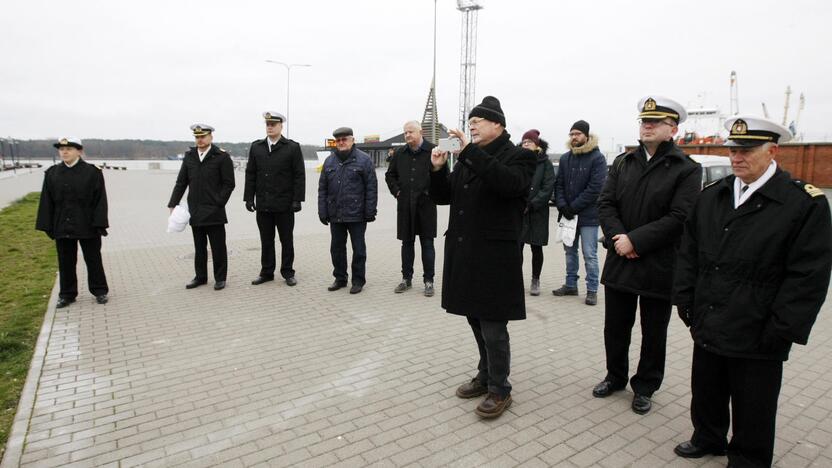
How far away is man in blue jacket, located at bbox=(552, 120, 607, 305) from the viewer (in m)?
6.41

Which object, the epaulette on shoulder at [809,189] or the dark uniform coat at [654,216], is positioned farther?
the dark uniform coat at [654,216]

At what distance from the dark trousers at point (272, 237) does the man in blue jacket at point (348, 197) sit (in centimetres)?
59

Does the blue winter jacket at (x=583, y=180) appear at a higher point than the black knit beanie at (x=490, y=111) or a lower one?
lower

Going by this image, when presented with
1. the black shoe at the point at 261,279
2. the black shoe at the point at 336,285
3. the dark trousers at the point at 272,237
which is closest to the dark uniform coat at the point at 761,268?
the black shoe at the point at 336,285

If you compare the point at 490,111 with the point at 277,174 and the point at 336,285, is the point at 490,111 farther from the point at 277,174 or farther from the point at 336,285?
the point at 277,174

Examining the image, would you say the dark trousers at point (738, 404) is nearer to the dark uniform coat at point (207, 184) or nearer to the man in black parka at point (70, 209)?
the dark uniform coat at point (207, 184)

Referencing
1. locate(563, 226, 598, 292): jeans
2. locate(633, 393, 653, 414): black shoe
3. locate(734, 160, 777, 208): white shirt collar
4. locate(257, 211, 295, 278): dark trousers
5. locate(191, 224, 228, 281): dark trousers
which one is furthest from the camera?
locate(257, 211, 295, 278): dark trousers

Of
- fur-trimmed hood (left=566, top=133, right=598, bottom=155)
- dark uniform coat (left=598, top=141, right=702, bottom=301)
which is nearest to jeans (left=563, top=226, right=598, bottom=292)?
fur-trimmed hood (left=566, top=133, right=598, bottom=155)

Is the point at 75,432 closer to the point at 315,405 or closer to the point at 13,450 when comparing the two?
the point at 13,450

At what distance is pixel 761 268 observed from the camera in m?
2.76

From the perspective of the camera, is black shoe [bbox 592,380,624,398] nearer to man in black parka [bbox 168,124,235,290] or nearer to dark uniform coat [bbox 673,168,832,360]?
dark uniform coat [bbox 673,168,832,360]

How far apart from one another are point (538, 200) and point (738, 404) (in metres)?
4.05

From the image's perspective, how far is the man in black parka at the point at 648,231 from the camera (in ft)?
12.1

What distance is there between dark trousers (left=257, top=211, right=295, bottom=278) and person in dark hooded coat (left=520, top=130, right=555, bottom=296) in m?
3.15
